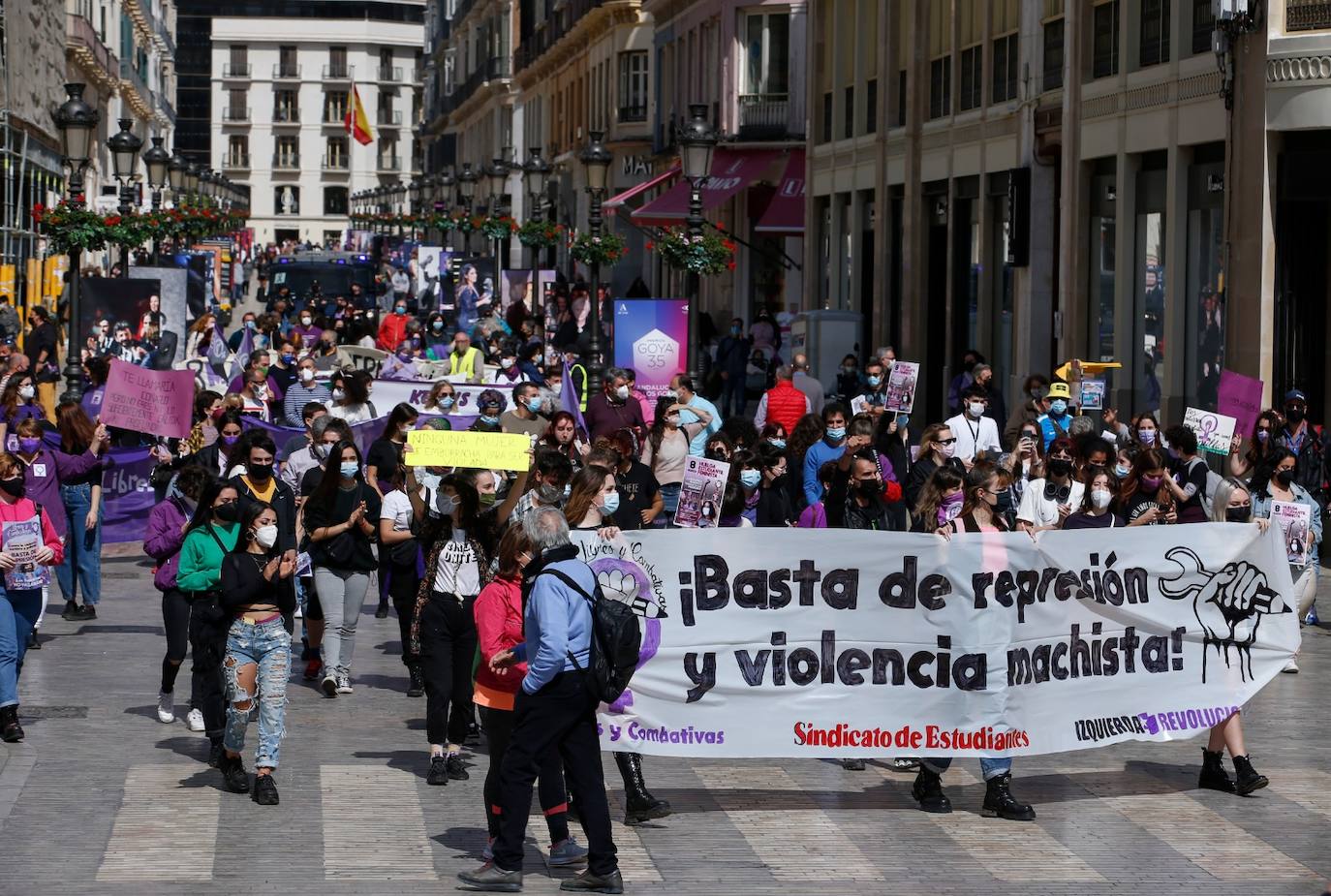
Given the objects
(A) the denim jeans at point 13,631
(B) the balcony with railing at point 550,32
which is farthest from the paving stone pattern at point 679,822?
(B) the balcony with railing at point 550,32

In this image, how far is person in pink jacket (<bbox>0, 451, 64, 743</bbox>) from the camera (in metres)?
12.4

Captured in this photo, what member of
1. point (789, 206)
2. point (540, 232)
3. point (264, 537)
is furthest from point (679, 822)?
point (540, 232)

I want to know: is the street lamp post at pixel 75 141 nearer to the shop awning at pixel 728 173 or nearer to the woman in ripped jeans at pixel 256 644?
the woman in ripped jeans at pixel 256 644

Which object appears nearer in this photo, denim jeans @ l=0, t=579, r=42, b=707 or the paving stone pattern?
the paving stone pattern

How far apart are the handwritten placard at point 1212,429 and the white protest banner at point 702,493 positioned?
4.79m

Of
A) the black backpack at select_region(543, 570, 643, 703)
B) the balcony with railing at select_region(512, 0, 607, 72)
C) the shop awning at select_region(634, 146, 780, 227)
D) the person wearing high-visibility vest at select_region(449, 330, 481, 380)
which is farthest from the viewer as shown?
the balcony with railing at select_region(512, 0, 607, 72)

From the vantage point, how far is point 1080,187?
2719 centimetres

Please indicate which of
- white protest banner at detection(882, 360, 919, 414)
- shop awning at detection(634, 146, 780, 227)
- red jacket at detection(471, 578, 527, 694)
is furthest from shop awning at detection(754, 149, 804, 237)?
red jacket at detection(471, 578, 527, 694)

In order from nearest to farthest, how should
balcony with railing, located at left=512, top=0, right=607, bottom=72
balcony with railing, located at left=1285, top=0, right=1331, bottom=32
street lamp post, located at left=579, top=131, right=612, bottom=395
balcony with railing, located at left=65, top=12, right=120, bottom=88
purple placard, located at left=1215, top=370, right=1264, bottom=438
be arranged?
purple placard, located at left=1215, top=370, right=1264, bottom=438, balcony with railing, located at left=1285, top=0, right=1331, bottom=32, street lamp post, located at left=579, top=131, right=612, bottom=395, balcony with railing, located at left=65, top=12, right=120, bottom=88, balcony with railing, located at left=512, top=0, right=607, bottom=72

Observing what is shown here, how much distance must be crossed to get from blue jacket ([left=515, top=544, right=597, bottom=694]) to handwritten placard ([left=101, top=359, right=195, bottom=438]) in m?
11.3

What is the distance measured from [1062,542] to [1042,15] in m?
18.9

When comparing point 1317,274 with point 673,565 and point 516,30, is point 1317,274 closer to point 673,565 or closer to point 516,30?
point 673,565

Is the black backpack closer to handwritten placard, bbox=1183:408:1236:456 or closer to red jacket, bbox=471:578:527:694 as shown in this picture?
red jacket, bbox=471:578:527:694

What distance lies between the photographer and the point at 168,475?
16.1 m
